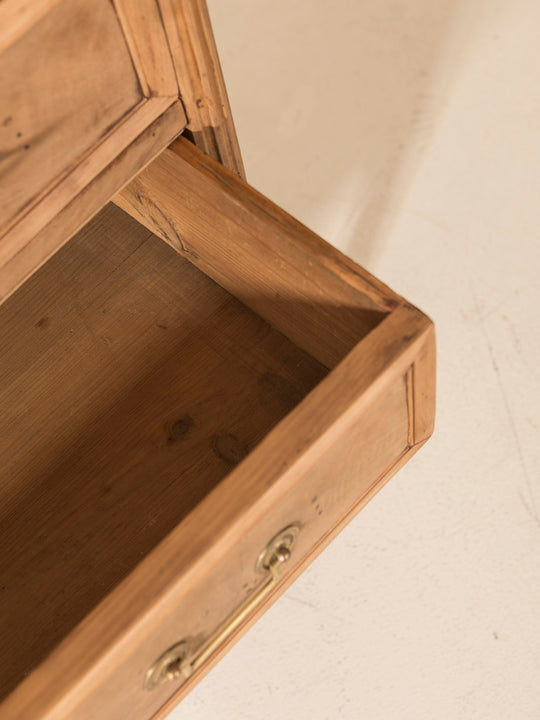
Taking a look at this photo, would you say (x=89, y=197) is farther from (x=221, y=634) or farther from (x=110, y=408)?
(x=221, y=634)

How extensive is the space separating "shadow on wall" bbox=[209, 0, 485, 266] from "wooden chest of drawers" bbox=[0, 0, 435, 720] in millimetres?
421

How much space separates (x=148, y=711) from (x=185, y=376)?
0.92 feet

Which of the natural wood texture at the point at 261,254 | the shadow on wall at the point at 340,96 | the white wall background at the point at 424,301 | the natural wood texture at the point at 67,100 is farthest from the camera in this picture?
the shadow on wall at the point at 340,96

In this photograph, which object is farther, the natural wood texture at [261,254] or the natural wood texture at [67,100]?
the natural wood texture at [261,254]

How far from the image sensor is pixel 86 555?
2.43 feet

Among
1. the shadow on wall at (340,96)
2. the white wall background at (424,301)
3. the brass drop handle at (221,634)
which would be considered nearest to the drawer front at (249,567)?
the brass drop handle at (221,634)

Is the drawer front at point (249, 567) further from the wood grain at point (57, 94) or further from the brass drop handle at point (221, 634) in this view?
the wood grain at point (57, 94)

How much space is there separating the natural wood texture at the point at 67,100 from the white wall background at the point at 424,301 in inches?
21.1

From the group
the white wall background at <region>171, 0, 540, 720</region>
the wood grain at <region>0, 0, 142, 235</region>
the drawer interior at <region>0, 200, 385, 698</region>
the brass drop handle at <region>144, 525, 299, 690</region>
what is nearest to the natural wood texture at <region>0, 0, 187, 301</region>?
the wood grain at <region>0, 0, 142, 235</region>

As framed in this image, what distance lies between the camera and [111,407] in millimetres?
803

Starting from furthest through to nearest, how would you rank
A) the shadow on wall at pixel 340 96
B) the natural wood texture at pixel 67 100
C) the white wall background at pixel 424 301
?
1. the shadow on wall at pixel 340 96
2. the white wall background at pixel 424 301
3. the natural wood texture at pixel 67 100

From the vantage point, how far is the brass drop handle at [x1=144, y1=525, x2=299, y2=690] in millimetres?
655

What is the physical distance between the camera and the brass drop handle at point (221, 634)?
0.66 meters

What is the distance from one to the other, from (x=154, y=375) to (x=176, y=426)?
5cm
